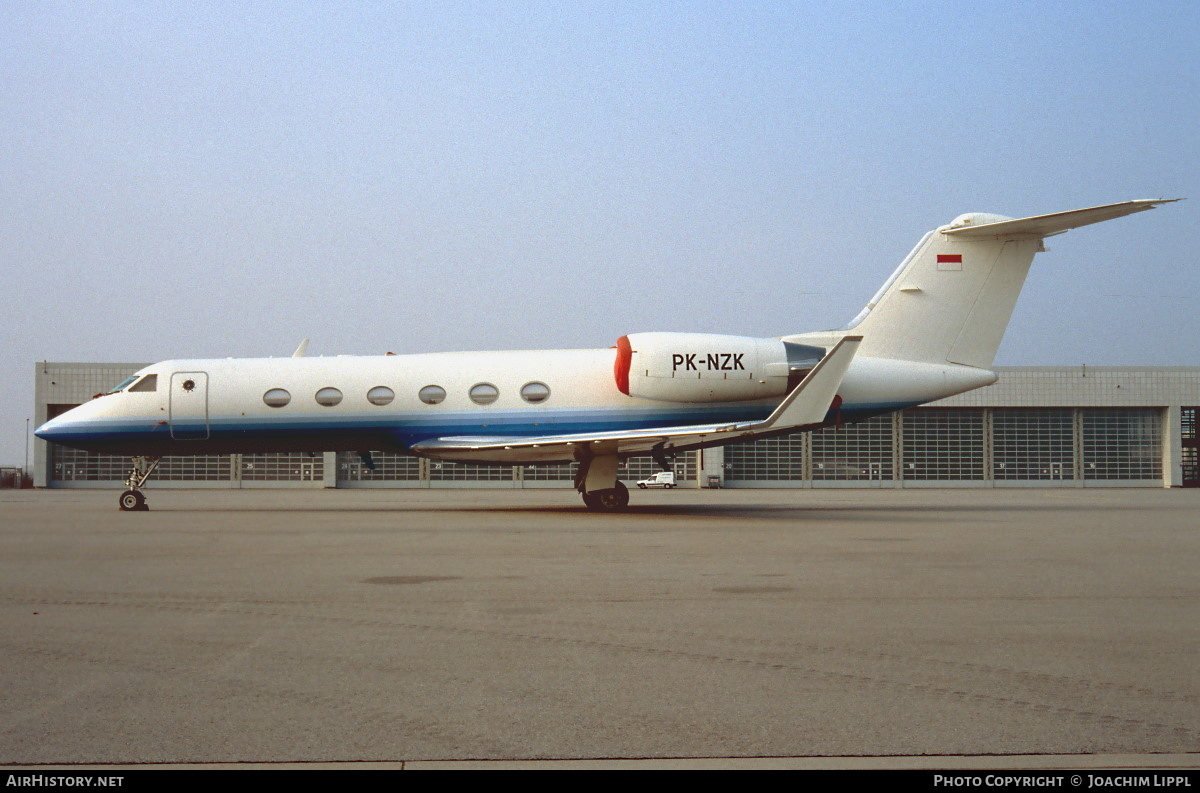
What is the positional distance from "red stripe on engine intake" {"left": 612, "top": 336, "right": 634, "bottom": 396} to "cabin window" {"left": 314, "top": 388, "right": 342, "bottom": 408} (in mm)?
5717

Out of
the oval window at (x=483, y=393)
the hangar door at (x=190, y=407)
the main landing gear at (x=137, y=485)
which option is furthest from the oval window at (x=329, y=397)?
the main landing gear at (x=137, y=485)

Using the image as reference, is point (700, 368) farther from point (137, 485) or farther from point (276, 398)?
point (137, 485)

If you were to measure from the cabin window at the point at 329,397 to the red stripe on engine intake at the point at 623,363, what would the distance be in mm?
5717

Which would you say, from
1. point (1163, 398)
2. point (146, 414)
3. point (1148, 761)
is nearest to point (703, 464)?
point (1163, 398)

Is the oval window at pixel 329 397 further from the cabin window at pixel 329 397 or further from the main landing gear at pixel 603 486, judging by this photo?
the main landing gear at pixel 603 486

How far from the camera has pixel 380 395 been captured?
20.7 metres

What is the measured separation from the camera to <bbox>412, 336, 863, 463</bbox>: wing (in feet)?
57.7

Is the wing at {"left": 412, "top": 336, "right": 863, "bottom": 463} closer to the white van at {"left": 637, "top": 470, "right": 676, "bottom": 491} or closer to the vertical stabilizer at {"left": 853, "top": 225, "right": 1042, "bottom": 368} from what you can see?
the vertical stabilizer at {"left": 853, "top": 225, "right": 1042, "bottom": 368}

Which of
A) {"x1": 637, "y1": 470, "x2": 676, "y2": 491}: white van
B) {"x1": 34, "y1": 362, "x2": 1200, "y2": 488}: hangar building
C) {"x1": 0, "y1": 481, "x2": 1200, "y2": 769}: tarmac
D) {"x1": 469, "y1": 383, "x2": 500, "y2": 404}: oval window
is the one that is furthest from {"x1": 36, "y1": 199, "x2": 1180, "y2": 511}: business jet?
{"x1": 34, "y1": 362, "x2": 1200, "y2": 488}: hangar building

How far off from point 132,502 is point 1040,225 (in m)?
19.7

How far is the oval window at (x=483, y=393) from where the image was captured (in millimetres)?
20734

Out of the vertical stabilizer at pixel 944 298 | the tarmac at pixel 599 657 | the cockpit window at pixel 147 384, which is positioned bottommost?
the tarmac at pixel 599 657
